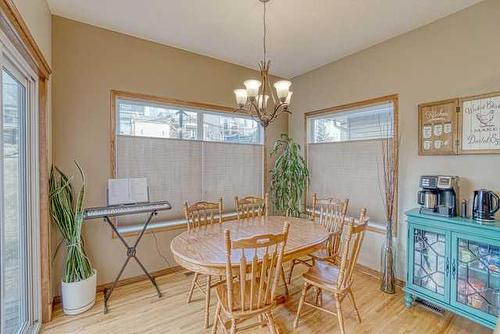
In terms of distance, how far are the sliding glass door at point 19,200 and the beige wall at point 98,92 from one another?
458 millimetres

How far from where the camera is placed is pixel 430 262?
2469 millimetres

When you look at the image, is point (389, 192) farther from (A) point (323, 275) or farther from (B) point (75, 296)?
(B) point (75, 296)

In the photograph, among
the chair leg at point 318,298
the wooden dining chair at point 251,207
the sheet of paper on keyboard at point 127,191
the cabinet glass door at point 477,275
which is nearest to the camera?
the cabinet glass door at point 477,275

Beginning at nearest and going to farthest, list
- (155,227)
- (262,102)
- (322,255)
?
(262,102) → (322,255) → (155,227)

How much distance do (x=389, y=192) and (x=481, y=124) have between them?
1.07 m

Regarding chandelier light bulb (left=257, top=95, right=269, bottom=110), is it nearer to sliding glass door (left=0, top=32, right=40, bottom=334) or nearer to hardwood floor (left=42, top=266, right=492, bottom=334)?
sliding glass door (left=0, top=32, right=40, bottom=334)

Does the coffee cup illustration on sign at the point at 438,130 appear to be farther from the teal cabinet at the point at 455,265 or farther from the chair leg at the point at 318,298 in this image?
the chair leg at the point at 318,298

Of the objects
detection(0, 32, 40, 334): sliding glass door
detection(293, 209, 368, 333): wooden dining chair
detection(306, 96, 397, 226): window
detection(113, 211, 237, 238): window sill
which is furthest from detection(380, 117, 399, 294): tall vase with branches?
detection(0, 32, 40, 334): sliding glass door

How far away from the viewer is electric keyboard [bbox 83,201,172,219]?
8.03ft

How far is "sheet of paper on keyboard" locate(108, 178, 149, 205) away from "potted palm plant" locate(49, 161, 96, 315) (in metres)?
0.35

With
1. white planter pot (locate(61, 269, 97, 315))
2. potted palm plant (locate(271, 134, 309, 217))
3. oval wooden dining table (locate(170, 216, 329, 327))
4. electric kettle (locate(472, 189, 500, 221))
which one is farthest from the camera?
potted palm plant (locate(271, 134, 309, 217))

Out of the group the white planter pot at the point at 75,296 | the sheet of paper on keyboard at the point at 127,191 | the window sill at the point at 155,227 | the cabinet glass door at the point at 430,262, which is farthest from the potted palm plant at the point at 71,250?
the cabinet glass door at the point at 430,262

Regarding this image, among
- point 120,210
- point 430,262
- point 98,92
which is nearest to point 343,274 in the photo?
point 430,262

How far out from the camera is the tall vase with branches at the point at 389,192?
2857mm
